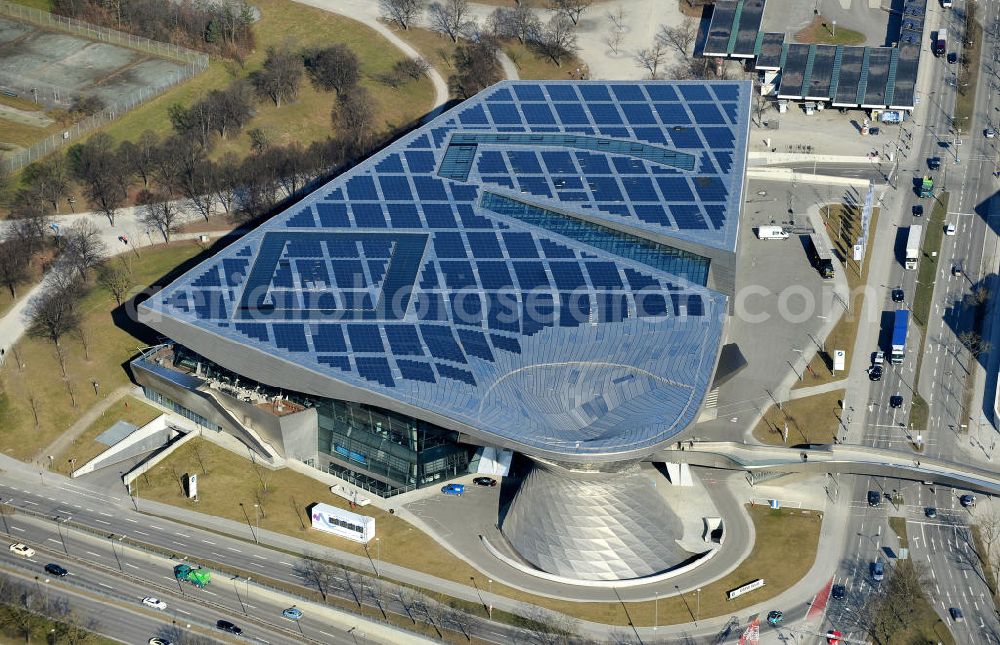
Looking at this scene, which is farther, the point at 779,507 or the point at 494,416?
the point at 779,507

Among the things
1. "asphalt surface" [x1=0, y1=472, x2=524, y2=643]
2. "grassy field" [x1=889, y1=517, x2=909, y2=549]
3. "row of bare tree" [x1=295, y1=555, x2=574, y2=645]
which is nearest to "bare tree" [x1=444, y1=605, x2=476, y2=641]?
"row of bare tree" [x1=295, y1=555, x2=574, y2=645]

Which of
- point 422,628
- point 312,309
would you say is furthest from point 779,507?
point 312,309

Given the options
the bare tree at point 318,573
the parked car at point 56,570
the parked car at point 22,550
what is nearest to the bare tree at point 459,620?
the bare tree at point 318,573

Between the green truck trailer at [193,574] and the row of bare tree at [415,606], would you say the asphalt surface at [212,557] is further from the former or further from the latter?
the green truck trailer at [193,574]

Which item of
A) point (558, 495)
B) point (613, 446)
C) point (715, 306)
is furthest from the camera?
point (715, 306)

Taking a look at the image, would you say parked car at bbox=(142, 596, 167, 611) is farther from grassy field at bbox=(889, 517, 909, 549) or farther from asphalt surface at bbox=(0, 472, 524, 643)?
grassy field at bbox=(889, 517, 909, 549)

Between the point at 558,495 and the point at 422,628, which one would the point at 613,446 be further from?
the point at 422,628

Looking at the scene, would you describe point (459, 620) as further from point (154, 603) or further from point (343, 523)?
point (154, 603)
